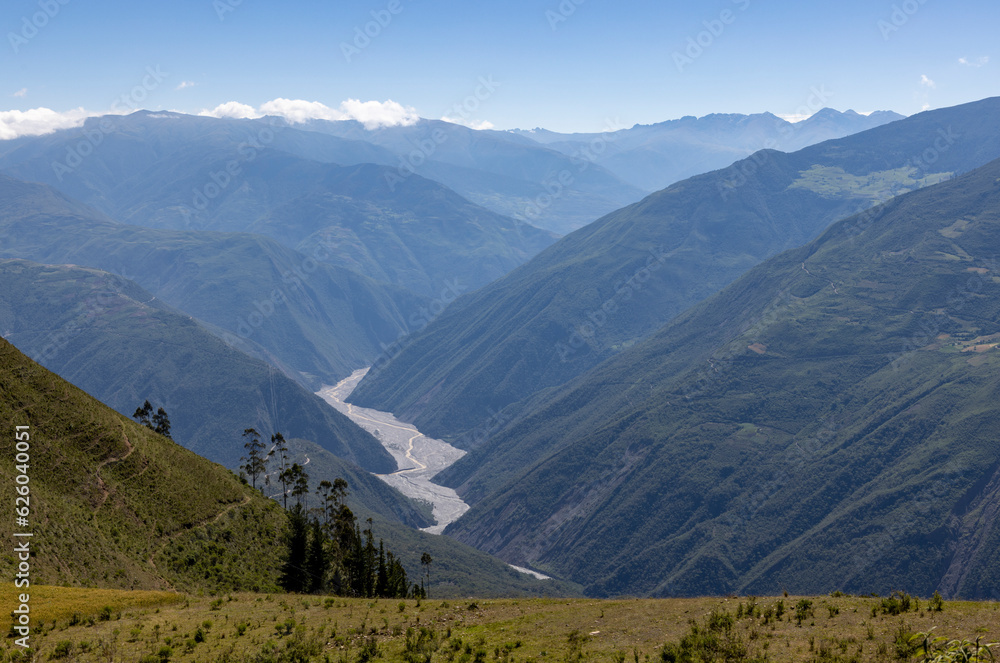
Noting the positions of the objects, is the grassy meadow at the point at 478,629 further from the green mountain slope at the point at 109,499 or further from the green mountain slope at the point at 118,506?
the green mountain slope at the point at 118,506

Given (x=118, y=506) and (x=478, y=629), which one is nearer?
(x=478, y=629)

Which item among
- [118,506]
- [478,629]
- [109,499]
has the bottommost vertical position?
[478,629]

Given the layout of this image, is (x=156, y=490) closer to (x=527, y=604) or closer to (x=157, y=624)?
(x=157, y=624)

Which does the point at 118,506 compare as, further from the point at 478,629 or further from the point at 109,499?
the point at 478,629

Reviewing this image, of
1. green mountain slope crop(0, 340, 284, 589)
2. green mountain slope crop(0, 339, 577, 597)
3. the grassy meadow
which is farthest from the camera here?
green mountain slope crop(0, 339, 577, 597)


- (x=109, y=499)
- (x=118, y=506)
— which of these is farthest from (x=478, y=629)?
(x=109, y=499)

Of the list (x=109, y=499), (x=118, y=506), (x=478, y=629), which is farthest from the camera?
Answer: (x=109, y=499)

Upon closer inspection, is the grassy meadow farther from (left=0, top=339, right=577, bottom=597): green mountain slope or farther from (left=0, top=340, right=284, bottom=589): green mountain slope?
(left=0, top=339, right=577, bottom=597): green mountain slope

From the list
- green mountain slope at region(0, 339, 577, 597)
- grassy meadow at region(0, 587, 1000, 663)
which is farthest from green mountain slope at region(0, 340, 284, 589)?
grassy meadow at region(0, 587, 1000, 663)

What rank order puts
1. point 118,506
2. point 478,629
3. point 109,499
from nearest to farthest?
point 478,629, point 118,506, point 109,499

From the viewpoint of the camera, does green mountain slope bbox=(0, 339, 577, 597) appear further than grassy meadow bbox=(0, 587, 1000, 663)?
Yes

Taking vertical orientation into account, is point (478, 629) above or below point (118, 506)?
below
